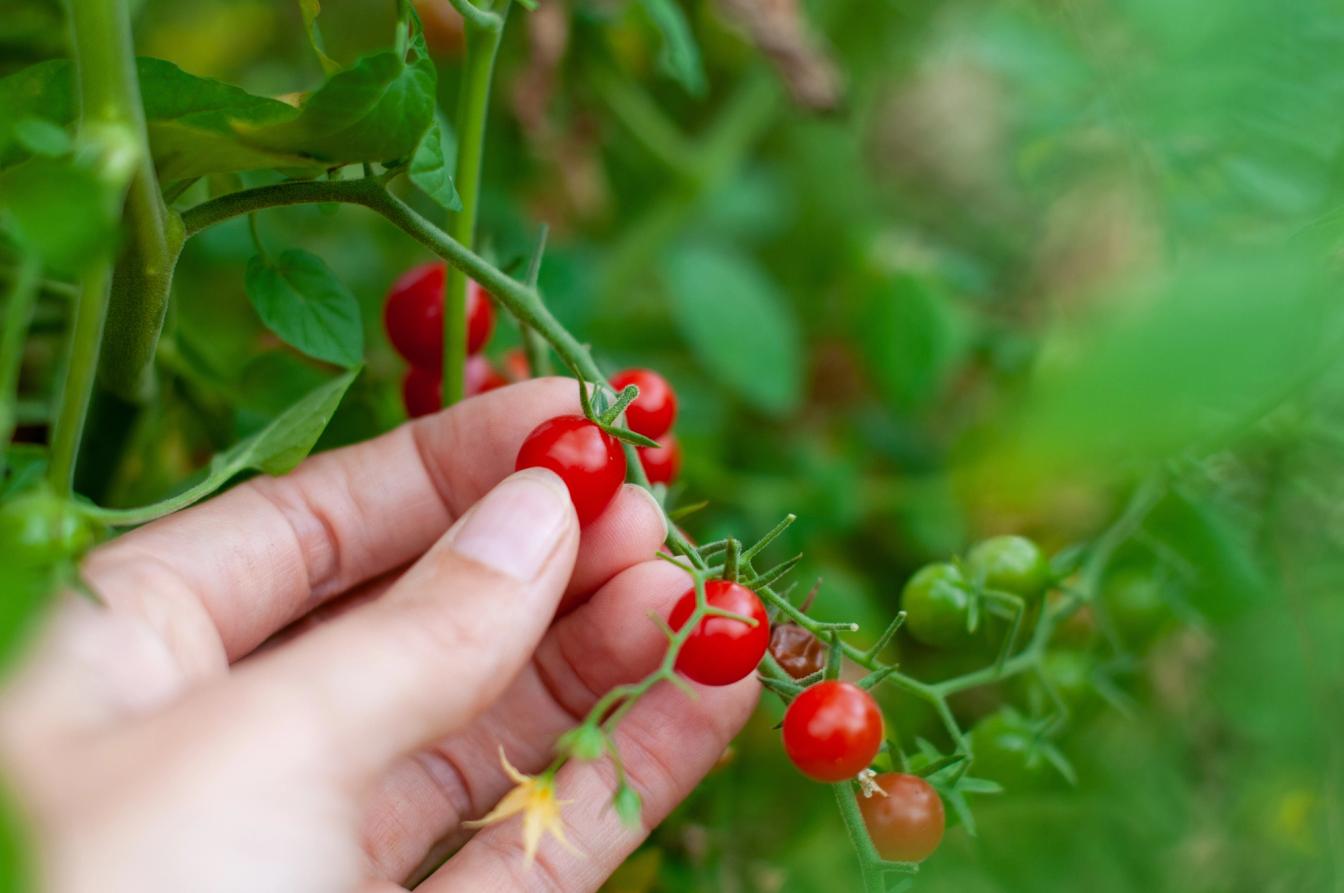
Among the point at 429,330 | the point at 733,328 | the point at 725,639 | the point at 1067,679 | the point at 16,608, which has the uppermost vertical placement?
the point at 16,608

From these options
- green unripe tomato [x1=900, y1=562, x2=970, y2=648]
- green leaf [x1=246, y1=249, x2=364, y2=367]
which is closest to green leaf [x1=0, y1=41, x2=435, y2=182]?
green leaf [x1=246, y1=249, x2=364, y2=367]

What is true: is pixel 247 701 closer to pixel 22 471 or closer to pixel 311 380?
pixel 22 471

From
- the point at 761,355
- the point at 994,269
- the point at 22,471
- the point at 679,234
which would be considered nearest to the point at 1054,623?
the point at 761,355

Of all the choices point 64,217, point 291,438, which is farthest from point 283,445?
point 64,217

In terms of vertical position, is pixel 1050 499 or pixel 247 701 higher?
pixel 247 701

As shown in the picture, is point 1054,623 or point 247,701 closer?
point 247,701

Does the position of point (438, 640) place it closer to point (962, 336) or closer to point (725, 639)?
→ point (725, 639)

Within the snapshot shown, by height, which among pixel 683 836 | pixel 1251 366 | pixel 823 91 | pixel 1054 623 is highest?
pixel 1251 366
